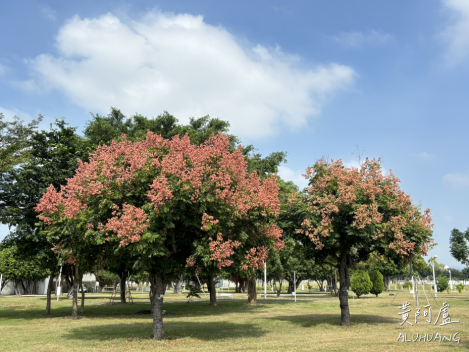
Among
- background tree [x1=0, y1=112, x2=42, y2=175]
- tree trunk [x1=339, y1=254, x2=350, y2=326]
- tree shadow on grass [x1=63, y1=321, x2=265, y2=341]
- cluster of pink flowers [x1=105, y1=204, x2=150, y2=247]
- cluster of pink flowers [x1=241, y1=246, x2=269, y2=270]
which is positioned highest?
background tree [x1=0, y1=112, x2=42, y2=175]

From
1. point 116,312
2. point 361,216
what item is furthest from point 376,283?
point 361,216

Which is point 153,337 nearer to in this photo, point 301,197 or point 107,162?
point 107,162

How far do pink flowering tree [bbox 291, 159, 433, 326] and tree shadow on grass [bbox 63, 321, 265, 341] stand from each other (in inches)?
208

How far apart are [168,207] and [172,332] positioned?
25.7 ft

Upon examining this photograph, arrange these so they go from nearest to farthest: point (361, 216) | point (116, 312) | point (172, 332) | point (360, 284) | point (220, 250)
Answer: point (220, 250)
point (361, 216)
point (172, 332)
point (116, 312)
point (360, 284)

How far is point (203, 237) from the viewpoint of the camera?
48.8ft

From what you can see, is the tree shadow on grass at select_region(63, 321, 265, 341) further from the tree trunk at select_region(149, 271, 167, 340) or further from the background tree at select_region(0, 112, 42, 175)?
the background tree at select_region(0, 112, 42, 175)

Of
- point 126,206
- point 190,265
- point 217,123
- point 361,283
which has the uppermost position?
point 217,123

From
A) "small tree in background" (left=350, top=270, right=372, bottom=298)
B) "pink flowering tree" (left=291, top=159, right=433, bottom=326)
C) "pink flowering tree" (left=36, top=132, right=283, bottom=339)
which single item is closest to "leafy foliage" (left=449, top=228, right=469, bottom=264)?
"small tree in background" (left=350, top=270, right=372, bottom=298)

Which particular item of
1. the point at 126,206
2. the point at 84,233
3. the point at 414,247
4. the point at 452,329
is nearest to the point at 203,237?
the point at 126,206

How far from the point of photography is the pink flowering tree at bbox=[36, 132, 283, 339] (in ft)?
45.6

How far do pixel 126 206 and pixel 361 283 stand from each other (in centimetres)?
4456

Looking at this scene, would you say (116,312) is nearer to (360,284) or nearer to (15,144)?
(15,144)

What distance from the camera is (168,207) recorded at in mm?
13938
